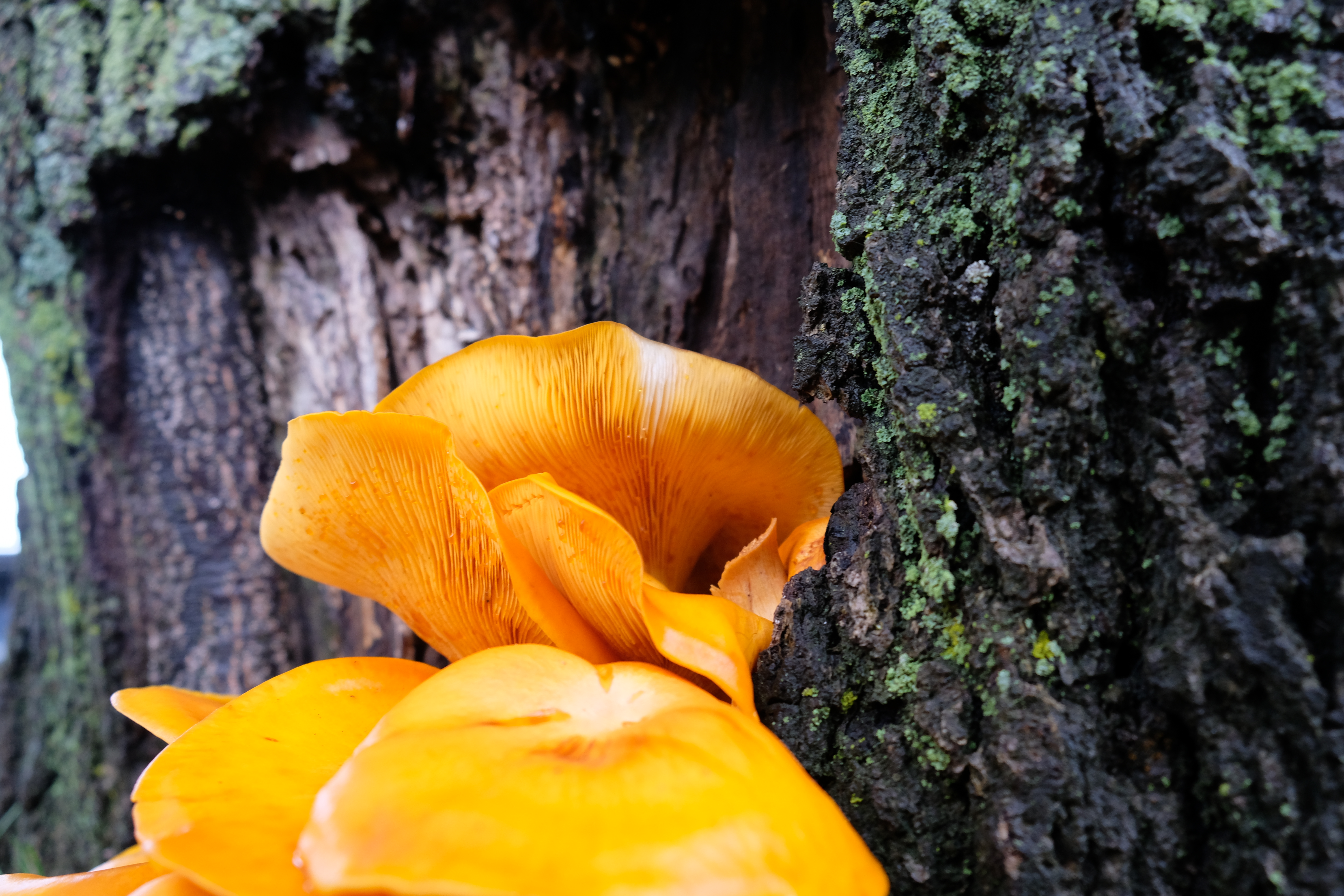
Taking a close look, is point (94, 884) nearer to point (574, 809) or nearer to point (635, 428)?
point (574, 809)

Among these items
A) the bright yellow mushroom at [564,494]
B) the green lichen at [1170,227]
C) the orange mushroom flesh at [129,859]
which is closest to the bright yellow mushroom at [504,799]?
the bright yellow mushroom at [564,494]

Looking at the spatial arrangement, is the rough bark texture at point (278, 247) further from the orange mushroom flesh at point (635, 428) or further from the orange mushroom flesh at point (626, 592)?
the orange mushroom flesh at point (626, 592)

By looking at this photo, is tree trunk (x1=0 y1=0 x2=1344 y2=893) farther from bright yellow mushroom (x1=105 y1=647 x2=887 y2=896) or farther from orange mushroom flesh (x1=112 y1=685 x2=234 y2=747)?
orange mushroom flesh (x1=112 y1=685 x2=234 y2=747)

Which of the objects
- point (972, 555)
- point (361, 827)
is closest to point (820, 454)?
point (972, 555)

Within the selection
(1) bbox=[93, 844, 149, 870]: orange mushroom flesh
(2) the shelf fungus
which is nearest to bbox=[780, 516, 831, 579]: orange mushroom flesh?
(2) the shelf fungus

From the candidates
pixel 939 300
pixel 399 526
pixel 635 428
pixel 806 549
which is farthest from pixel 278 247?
pixel 939 300

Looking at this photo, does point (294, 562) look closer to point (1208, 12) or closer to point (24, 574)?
point (1208, 12)
